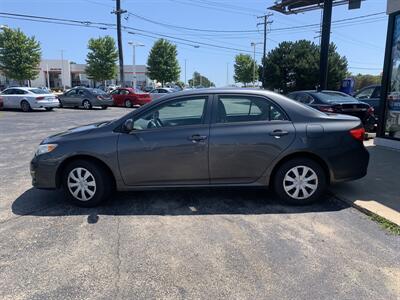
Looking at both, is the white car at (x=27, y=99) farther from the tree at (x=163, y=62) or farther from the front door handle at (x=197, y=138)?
the tree at (x=163, y=62)

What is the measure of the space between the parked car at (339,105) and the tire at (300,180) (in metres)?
5.00

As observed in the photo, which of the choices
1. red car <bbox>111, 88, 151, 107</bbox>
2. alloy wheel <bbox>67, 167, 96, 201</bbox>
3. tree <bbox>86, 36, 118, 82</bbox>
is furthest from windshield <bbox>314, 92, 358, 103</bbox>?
tree <bbox>86, 36, 118, 82</bbox>

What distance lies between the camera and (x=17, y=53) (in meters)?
41.5

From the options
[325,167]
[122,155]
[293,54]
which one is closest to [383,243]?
[325,167]

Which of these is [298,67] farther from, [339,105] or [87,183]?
[87,183]

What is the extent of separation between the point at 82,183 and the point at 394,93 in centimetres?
723

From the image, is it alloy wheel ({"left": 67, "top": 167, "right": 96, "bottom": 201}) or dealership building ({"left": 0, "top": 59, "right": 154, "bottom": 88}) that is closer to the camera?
alloy wheel ({"left": 67, "top": 167, "right": 96, "bottom": 201})

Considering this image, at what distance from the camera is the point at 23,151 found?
885 cm

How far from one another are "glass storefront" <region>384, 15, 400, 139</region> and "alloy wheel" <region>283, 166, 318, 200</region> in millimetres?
4706

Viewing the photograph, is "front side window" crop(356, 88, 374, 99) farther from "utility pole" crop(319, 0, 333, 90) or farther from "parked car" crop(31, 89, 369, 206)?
"parked car" crop(31, 89, 369, 206)

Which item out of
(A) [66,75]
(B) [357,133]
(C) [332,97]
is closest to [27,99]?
(C) [332,97]

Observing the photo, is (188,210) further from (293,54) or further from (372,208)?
(293,54)

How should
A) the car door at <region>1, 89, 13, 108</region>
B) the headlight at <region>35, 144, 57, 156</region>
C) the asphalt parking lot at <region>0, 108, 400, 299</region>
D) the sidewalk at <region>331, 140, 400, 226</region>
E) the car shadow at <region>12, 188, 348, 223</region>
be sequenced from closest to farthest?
1. the asphalt parking lot at <region>0, 108, 400, 299</region>
2. the sidewalk at <region>331, 140, 400, 226</region>
3. the car shadow at <region>12, 188, 348, 223</region>
4. the headlight at <region>35, 144, 57, 156</region>
5. the car door at <region>1, 89, 13, 108</region>

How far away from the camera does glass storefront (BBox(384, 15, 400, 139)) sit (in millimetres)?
7824
